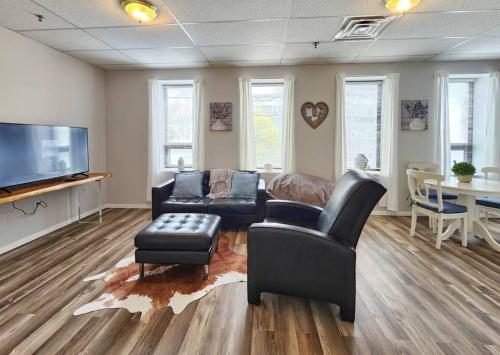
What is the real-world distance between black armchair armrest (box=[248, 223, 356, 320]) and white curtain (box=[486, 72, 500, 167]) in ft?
13.5

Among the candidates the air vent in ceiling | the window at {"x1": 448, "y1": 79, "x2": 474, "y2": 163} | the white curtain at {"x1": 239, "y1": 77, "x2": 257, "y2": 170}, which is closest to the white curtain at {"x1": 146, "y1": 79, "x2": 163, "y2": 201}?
the white curtain at {"x1": 239, "y1": 77, "x2": 257, "y2": 170}

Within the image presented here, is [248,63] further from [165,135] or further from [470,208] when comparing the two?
[470,208]

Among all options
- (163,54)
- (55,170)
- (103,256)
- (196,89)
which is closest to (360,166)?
(196,89)

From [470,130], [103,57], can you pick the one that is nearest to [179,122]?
[103,57]

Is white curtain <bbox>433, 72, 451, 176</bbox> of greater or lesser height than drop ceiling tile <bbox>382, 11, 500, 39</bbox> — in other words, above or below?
Result: below

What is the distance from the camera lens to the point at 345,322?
191 centimetres

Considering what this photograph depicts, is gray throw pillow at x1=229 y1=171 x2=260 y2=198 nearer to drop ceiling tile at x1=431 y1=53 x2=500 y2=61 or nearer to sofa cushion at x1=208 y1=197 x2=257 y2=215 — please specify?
sofa cushion at x1=208 y1=197 x2=257 y2=215

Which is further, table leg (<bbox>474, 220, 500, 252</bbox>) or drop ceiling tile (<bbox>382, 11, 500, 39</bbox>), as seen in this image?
table leg (<bbox>474, 220, 500, 252</bbox>)

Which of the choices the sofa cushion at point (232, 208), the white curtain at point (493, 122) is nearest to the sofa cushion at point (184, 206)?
the sofa cushion at point (232, 208)

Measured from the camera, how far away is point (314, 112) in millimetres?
4730

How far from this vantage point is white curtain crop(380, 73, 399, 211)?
4.53 metres

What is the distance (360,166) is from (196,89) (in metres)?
3.06

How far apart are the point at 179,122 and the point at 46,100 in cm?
202

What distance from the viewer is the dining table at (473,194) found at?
301 cm
